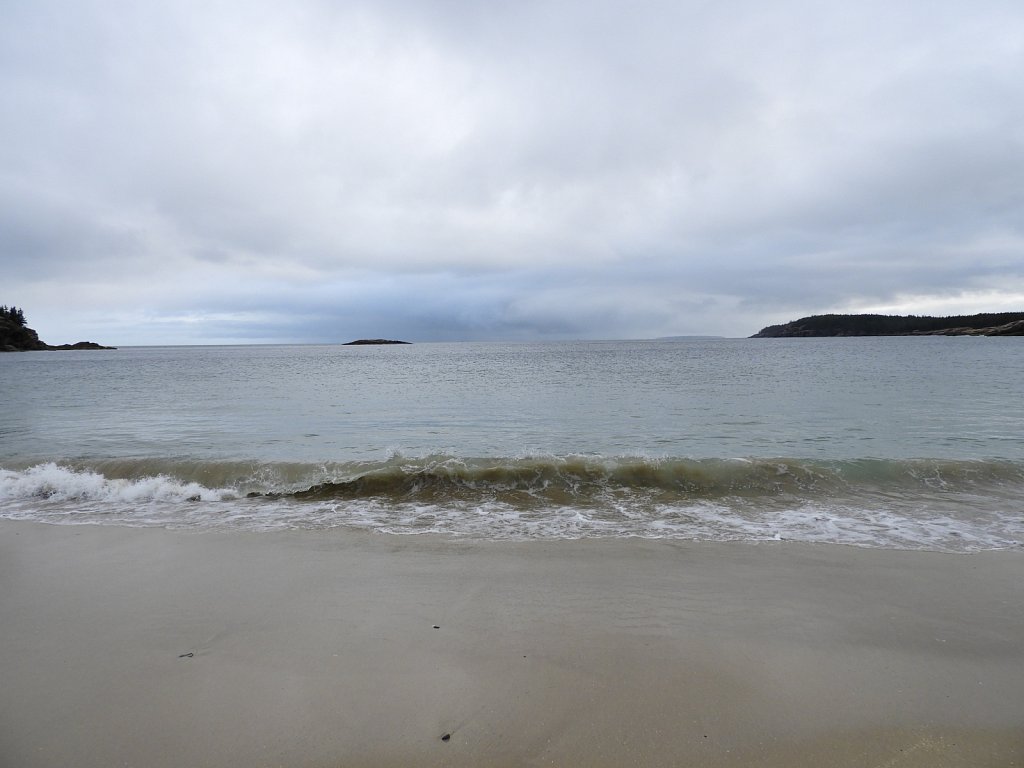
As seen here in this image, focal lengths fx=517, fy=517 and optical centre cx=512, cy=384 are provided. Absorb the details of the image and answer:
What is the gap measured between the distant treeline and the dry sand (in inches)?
8273

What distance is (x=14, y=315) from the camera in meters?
163

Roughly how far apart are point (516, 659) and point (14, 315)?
736 feet

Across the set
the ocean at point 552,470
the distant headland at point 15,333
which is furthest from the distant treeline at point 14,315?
the ocean at point 552,470

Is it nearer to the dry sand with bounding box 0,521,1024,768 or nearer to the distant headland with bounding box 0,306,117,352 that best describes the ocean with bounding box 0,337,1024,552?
the dry sand with bounding box 0,521,1024,768

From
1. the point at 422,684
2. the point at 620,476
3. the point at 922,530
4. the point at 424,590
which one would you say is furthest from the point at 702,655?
the point at 620,476

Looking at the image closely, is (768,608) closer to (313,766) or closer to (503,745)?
(503,745)

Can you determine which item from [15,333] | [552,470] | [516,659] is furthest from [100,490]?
[15,333]

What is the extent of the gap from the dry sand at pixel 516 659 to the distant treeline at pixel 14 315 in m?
210

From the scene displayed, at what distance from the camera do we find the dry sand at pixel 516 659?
316 centimetres

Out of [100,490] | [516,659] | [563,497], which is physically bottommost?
[563,497]

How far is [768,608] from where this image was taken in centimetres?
486

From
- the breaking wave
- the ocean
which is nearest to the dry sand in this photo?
the breaking wave

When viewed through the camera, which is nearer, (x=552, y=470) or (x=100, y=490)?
(x=100, y=490)

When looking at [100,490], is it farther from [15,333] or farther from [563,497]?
[15,333]
